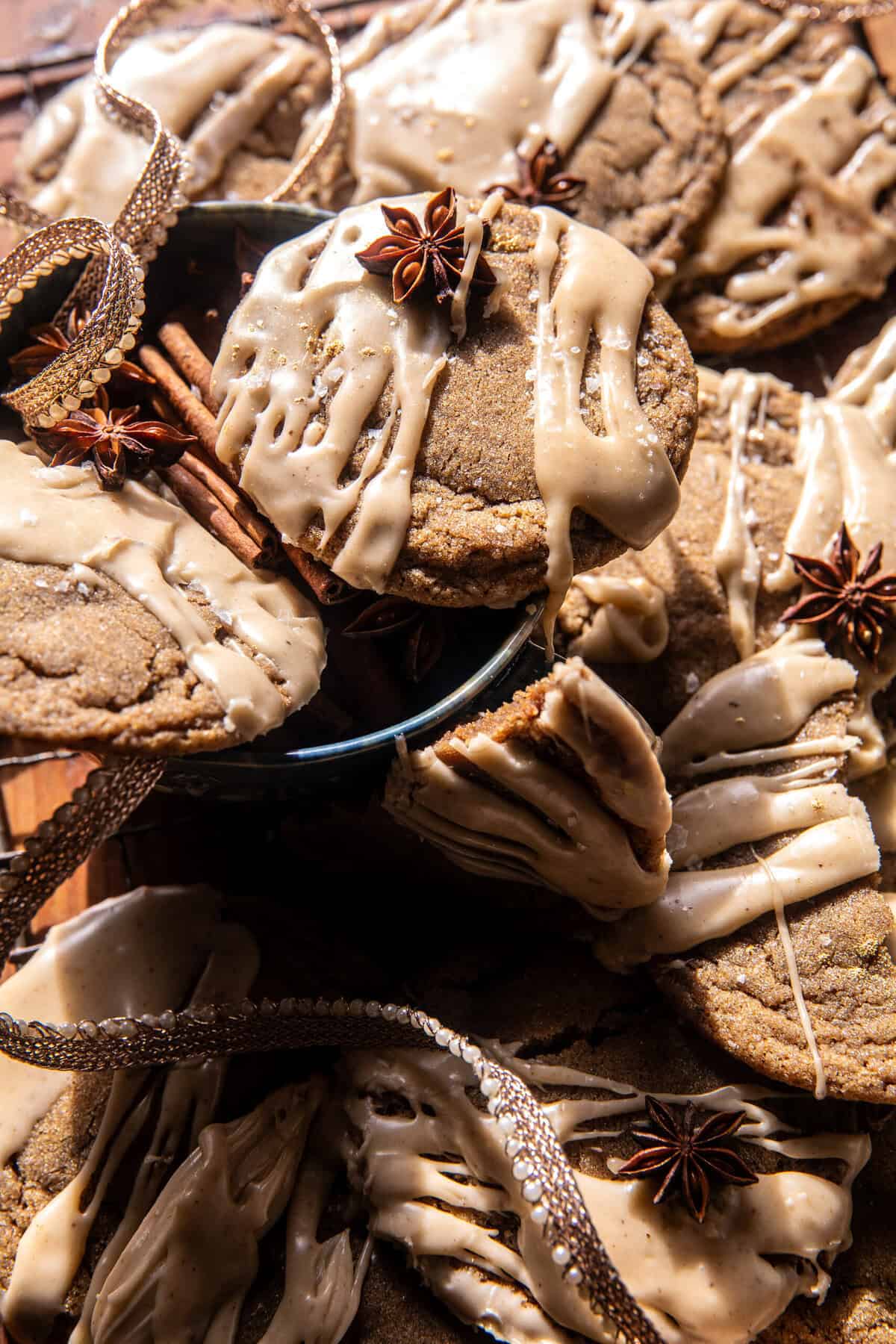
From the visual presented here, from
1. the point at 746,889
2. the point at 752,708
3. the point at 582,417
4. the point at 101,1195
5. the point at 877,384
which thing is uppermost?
the point at 582,417

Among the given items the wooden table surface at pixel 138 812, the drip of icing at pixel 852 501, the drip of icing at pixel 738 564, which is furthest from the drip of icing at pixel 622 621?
the wooden table surface at pixel 138 812

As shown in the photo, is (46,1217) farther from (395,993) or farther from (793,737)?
(793,737)

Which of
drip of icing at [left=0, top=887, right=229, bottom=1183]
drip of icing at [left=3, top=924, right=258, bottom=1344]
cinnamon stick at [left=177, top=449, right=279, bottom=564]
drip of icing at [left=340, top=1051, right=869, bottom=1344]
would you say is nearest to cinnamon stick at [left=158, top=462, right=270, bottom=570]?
cinnamon stick at [left=177, top=449, right=279, bottom=564]

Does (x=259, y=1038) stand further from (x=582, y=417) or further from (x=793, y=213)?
(x=793, y=213)

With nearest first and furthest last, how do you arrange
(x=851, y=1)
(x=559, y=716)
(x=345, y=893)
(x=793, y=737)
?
(x=559, y=716), (x=793, y=737), (x=345, y=893), (x=851, y=1)

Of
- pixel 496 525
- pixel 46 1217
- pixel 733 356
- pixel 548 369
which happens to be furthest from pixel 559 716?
pixel 733 356

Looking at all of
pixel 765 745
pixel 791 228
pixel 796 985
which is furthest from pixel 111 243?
pixel 796 985
